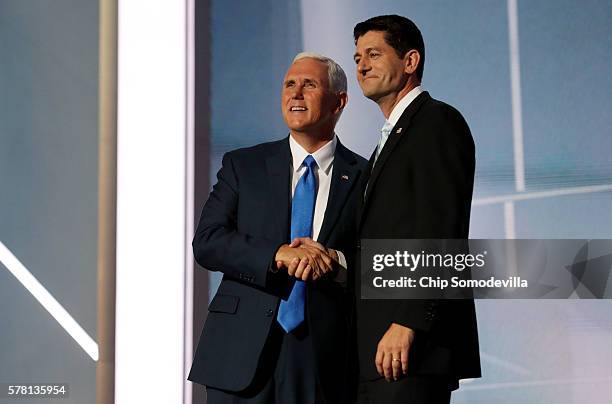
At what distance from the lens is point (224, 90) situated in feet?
9.59

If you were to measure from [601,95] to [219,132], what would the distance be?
1.32 meters

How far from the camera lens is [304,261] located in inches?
79.7

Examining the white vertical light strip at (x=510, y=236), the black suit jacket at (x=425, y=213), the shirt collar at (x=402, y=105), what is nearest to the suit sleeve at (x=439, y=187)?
the black suit jacket at (x=425, y=213)

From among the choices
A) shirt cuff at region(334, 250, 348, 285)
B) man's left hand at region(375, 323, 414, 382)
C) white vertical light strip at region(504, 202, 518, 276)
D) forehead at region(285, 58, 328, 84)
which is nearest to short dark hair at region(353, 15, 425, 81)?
forehead at region(285, 58, 328, 84)

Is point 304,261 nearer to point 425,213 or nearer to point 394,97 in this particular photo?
point 425,213

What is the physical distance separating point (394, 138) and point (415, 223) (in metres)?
0.21

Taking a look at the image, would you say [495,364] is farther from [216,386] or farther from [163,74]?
[163,74]

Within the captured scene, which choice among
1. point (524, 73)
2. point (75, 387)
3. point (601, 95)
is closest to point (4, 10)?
point (75, 387)

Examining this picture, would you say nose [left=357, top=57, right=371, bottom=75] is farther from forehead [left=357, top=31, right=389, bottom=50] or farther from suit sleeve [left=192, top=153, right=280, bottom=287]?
suit sleeve [left=192, top=153, right=280, bottom=287]

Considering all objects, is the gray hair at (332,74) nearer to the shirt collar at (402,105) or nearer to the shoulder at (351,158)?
the shoulder at (351,158)

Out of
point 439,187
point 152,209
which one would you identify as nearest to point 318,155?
point 439,187

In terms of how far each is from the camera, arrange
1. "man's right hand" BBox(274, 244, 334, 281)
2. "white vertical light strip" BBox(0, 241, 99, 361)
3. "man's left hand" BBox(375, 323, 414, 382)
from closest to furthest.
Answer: "man's left hand" BBox(375, 323, 414, 382), "man's right hand" BBox(274, 244, 334, 281), "white vertical light strip" BBox(0, 241, 99, 361)

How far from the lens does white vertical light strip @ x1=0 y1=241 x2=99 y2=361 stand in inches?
118

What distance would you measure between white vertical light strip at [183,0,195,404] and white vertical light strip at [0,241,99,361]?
37 centimetres
